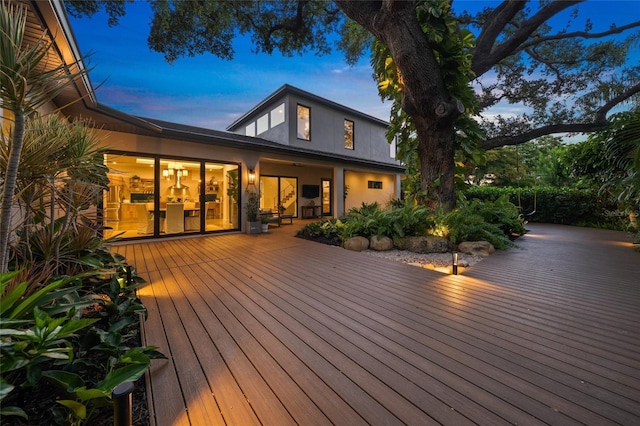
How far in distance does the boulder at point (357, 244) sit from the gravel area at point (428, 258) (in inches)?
6.4

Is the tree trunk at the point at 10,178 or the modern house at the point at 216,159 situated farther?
the modern house at the point at 216,159

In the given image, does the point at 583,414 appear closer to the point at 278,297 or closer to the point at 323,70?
the point at 278,297

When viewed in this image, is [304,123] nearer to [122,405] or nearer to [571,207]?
[122,405]

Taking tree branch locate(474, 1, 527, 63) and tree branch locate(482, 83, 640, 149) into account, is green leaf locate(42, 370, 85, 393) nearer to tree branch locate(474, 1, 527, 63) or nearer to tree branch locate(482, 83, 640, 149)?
tree branch locate(474, 1, 527, 63)

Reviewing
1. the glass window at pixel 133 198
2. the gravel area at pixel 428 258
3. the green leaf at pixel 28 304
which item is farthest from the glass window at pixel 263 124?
the green leaf at pixel 28 304

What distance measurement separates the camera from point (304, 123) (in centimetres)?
1153

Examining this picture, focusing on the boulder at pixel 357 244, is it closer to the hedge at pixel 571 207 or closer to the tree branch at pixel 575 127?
the hedge at pixel 571 207

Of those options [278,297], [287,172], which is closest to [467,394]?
[278,297]

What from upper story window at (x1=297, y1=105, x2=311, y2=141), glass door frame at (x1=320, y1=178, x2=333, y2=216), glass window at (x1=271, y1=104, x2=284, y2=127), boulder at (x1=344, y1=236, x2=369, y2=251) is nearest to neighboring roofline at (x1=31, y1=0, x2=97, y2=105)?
boulder at (x1=344, y1=236, x2=369, y2=251)

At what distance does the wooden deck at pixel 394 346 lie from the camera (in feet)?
4.58


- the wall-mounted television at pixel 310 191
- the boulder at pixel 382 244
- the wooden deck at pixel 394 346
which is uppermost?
the wall-mounted television at pixel 310 191

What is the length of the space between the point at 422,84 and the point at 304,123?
6810mm

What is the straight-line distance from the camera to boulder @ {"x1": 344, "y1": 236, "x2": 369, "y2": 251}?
18.7ft

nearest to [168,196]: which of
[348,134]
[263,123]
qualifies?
[263,123]
